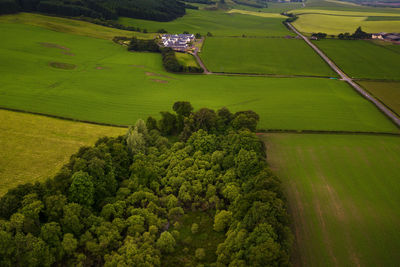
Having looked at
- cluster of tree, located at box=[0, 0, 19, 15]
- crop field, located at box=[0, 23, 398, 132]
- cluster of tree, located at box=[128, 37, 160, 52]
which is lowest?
crop field, located at box=[0, 23, 398, 132]

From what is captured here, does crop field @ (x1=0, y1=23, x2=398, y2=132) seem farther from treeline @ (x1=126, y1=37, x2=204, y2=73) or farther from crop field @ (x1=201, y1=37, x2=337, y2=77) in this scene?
crop field @ (x1=201, y1=37, x2=337, y2=77)

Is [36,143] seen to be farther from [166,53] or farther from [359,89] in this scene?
[359,89]

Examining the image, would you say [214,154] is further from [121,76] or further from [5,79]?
[5,79]

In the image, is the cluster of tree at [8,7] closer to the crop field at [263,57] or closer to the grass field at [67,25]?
the grass field at [67,25]

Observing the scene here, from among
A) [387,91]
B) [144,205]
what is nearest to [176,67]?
[144,205]

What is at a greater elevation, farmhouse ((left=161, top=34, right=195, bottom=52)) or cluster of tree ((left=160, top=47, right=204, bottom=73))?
farmhouse ((left=161, top=34, right=195, bottom=52))

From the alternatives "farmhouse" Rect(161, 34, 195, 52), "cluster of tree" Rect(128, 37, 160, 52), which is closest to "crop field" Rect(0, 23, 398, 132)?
"cluster of tree" Rect(128, 37, 160, 52)

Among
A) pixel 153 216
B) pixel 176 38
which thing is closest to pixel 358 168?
pixel 153 216

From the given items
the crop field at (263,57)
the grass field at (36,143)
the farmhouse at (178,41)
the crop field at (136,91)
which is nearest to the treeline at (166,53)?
the crop field at (136,91)
